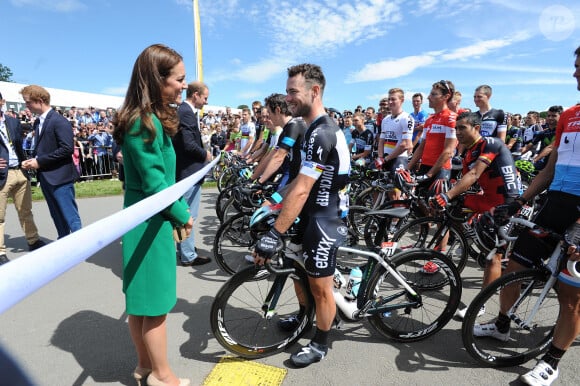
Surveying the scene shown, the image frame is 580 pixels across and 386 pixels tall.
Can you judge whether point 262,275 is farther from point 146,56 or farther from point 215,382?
point 146,56

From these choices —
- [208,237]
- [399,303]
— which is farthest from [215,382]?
Answer: [208,237]

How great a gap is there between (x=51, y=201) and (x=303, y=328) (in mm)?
4044

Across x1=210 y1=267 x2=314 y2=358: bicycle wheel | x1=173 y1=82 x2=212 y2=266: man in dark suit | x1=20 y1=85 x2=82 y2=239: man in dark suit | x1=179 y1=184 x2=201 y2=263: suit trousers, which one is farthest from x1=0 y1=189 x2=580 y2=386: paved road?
x1=173 y1=82 x2=212 y2=266: man in dark suit

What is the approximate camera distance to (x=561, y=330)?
7.40 feet

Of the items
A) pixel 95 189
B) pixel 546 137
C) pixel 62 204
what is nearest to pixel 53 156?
pixel 62 204

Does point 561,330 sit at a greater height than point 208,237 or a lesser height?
greater

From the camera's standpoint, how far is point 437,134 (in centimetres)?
471

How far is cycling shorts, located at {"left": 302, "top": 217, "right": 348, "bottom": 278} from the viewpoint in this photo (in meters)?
2.31

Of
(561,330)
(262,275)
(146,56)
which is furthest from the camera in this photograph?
(262,275)

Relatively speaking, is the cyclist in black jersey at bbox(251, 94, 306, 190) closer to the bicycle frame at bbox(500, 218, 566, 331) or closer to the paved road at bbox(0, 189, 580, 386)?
the paved road at bbox(0, 189, 580, 386)

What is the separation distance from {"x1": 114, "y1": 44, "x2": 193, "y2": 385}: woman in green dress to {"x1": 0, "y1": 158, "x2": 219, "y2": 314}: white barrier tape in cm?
50

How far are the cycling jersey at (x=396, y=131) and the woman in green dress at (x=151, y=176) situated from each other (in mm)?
4510

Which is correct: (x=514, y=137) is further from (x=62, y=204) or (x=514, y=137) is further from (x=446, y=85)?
(x=62, y=204)

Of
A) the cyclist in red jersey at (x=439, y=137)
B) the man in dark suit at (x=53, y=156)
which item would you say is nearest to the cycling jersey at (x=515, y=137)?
the cyclist in red jersey at (x=439, y=137)
